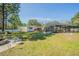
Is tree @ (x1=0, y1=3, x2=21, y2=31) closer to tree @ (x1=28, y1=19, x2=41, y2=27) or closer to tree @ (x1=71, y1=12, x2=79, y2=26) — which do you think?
tree @ (x1=28, y1=19, x2=41, y2=27)

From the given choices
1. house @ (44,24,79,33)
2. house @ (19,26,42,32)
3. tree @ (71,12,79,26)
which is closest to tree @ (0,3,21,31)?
house @ (19,26,42,32)

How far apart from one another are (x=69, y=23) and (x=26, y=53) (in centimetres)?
57

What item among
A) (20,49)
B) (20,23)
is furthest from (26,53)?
(20,23)

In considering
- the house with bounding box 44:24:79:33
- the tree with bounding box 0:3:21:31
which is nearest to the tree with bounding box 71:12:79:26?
the house with bounding box 44:24:79:33

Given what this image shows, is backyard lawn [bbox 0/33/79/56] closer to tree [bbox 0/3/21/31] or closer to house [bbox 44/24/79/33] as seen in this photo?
house [bbox 44/24/79/33]

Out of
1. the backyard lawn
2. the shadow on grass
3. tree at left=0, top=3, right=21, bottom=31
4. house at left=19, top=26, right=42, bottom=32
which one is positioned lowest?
the backyard lawn

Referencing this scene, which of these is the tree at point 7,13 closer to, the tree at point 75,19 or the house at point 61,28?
the house at point 61,28

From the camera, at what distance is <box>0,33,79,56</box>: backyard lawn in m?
2.45

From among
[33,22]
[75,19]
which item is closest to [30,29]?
[33,22]

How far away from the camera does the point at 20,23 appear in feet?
8.20

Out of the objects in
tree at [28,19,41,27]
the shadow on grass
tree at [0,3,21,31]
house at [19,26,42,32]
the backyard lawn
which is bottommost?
the backyard lawn

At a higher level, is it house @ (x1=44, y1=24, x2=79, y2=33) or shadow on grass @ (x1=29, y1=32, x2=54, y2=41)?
house @ (x1=44, y1=24, x2=79, y2=33)

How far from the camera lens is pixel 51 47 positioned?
8.14ft

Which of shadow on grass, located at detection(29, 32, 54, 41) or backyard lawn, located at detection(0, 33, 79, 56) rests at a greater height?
shadow on grass, located at detection(29, 32, 54, 41)
